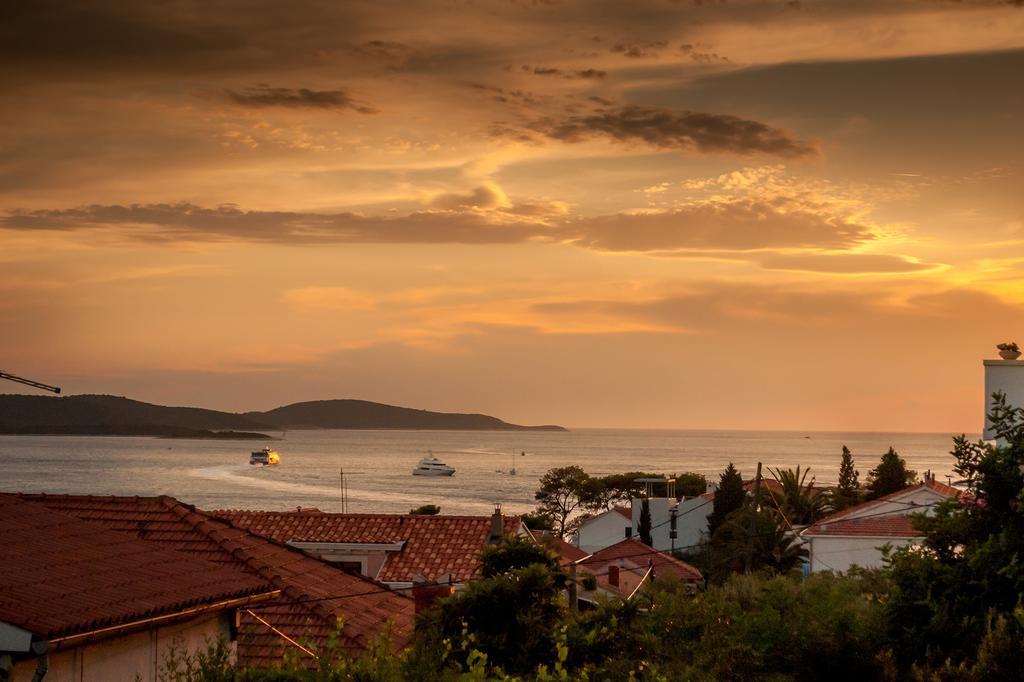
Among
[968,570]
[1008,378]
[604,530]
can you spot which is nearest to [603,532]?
[604,530]

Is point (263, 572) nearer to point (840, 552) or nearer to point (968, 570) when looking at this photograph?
point (968, 570)

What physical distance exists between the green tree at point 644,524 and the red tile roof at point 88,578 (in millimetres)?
64055

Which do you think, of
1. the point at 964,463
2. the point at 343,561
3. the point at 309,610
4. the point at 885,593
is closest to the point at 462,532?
the point at 343,561

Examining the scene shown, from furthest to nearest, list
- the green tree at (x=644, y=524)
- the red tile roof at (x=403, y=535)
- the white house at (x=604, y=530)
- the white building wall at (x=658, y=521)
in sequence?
the white house at (x=604, y=530) < the white building wall at (x=658, y=521) < the green tree at (x=644, y=524) < the red tile roof at (x=403, y=535)

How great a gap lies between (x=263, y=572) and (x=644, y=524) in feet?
211

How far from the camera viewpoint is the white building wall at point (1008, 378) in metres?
21.5

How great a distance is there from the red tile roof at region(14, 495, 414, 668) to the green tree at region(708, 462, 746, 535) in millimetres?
59700

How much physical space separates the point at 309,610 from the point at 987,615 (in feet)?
39.9

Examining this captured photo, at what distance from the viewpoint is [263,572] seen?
17359 mm

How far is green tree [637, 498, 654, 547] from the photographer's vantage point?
257 feet

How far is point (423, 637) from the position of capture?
10797 millimetres

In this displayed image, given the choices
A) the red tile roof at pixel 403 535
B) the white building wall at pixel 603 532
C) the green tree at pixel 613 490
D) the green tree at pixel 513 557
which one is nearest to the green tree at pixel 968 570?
the green tree at pixel 513 557

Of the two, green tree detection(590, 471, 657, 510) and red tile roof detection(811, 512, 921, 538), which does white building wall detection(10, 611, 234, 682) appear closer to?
red tile roof detection(811, 512, 921, 538)

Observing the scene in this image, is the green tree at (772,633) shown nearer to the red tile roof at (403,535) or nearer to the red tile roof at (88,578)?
the red tile roof at (88,578)
